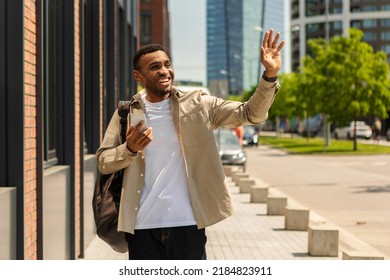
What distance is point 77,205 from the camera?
962 centimetres

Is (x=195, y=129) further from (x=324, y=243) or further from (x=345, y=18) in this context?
(x=345, y=18)

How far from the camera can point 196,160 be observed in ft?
13.5

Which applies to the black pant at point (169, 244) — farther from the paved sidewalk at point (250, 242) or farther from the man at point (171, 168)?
the paved sidewalk at point (250, 242)

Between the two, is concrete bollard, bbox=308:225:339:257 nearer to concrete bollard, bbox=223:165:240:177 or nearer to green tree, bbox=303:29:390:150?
concrete bollard, bbox=223:165:240:177

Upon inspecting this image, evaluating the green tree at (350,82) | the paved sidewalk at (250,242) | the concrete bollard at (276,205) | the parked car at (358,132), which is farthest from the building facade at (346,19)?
the paved sidewalk at (250,242)

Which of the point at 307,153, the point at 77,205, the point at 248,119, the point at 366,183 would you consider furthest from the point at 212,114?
the point at 307,153

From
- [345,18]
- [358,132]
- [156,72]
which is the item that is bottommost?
[358,132]

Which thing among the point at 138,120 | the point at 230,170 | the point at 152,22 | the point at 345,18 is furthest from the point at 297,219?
the point at 345,18

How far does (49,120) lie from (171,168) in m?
4.69

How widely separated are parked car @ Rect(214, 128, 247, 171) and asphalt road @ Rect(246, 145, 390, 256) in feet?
2.41

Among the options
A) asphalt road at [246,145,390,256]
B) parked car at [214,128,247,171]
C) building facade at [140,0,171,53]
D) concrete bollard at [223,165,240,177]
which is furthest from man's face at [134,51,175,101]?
building facade at [140,0,171,53]

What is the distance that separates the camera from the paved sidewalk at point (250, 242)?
9966 mm

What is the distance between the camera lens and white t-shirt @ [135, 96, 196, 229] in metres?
4.06

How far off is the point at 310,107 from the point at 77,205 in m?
48.8
